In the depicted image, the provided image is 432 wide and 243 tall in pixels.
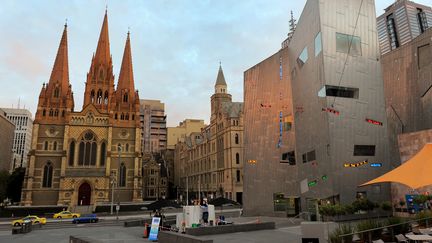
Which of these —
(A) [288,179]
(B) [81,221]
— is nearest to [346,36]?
(A) [288,179]

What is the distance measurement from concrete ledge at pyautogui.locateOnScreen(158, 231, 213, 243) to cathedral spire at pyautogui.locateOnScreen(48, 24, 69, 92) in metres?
57.9

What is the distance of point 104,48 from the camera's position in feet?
238

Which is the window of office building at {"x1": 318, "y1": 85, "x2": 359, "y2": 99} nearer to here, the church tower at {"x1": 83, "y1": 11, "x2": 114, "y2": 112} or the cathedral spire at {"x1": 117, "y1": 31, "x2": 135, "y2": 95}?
the cathedral spire at {"x1": 117, "y1": 31, "x2": 135, "y2": 95}

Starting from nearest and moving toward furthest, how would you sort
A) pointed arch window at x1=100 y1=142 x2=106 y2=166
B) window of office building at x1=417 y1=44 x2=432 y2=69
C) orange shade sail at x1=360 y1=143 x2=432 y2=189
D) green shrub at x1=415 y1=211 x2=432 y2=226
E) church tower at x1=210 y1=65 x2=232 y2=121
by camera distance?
orange shade sail at x1=360 y1=143 x2=432 y2=189 → green shrub at x1=415 y1=211 x2=432 y2=226 → window of office building at x1=417 y1=44 x2=432 y2=69 → pointed arch window at x1=100 y1=142 x2=106 y2=166 → church tower at x1=210 y1=65 x2=232 y2=121

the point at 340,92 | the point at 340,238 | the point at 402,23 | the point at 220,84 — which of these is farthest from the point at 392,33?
the point at 340,238

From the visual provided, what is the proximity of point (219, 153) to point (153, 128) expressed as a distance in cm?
6018

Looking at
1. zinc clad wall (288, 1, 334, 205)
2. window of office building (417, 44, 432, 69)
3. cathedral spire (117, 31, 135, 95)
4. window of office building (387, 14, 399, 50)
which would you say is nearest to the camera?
→ zinc clad wall (288, 1, 334, 205)

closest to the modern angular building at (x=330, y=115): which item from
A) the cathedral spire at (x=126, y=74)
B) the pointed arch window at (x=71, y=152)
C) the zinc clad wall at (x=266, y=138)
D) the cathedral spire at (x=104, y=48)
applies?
the zinc clad wall at (x=266, y=138)

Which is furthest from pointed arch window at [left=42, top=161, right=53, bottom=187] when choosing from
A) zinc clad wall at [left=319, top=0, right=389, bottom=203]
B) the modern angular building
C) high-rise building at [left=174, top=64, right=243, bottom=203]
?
zinc clad wall at [left=319, top=0, right=389, bottom=203]

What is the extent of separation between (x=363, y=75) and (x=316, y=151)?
26.7 feet

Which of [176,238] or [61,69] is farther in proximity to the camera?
[61,69]

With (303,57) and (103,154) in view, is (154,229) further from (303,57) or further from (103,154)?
(103,154)

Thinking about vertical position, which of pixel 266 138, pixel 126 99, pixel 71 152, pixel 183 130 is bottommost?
pixel 266 138

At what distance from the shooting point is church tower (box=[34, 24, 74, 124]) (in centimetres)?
6328
